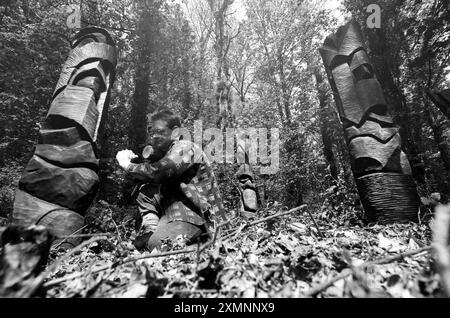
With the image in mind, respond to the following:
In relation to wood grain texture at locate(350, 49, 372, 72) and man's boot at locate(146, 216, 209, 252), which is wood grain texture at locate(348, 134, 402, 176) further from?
man's boot at locate(146, 216, 209, 252)

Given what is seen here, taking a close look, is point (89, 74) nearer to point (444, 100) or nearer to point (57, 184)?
point (57, 184)

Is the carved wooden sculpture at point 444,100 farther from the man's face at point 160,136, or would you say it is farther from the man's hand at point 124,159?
A: the man's hand at point 124,159

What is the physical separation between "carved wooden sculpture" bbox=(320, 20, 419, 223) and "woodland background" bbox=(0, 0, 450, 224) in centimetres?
70

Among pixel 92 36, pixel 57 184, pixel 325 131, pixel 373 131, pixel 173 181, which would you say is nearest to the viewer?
pixel 173 181

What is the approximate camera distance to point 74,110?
3990 millimetres

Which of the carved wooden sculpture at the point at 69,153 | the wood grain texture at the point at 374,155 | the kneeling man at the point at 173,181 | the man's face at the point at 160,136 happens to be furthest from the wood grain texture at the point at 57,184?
the wood grain texture at the point at 374,155

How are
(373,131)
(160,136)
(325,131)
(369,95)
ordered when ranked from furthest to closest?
(325,131)
(369,95)
(373,131)
(160,136)

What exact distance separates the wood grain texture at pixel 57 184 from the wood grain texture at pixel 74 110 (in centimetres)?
Answer: 63

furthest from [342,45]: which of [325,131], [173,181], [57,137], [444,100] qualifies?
[325,131]

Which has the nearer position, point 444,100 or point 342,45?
point 444,100

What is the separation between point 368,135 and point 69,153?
14.3 ft

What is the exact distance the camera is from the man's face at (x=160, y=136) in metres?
3.18

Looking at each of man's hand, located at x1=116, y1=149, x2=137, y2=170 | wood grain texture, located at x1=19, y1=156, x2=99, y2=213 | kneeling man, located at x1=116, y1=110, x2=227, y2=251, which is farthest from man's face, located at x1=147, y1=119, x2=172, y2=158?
wood grain texture, located at x1=19, y1=156, x2=99, y2=213
